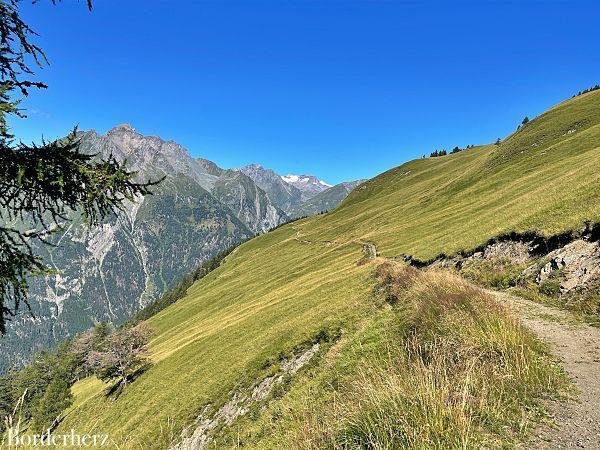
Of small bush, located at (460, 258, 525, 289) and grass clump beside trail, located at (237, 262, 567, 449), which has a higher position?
grass clump beside trail, located at (237, 262, 567, 449)

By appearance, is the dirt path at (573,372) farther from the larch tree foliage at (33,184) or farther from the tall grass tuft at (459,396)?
the larch tree foliage at (33,184)

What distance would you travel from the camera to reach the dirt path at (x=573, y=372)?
253 inches

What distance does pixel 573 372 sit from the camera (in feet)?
29.2

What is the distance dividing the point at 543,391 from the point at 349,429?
15.5 feet

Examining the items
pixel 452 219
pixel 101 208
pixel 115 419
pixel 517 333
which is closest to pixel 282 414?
pixel 517 333

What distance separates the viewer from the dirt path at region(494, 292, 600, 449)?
6.44 metres

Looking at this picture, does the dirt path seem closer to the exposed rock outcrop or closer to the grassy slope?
the grassy slope

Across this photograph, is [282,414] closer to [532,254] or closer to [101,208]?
[101,208]

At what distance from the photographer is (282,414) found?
50.8ft

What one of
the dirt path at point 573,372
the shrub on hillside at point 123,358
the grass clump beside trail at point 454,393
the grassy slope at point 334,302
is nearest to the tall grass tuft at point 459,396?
the grass clump beside trail at point 454,393

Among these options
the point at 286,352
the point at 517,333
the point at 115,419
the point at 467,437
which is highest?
the point at 467,437

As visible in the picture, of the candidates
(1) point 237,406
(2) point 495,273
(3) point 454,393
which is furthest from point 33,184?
(2) point 495,273

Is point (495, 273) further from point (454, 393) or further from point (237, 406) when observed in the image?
point (454, 393)

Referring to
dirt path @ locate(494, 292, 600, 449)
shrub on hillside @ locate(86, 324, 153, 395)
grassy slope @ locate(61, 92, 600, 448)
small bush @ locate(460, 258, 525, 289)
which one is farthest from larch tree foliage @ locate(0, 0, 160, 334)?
shrub on hillside @ locate(86, 324, 153, 395)
